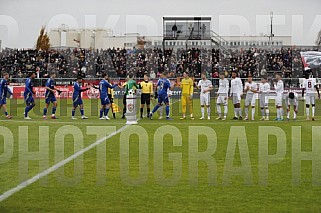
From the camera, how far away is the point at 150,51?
5734cm

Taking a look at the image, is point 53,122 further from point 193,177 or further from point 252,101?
point 193,177

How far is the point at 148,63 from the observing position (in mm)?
54156

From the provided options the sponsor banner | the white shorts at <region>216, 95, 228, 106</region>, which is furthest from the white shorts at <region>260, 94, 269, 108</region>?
the sponsor banner

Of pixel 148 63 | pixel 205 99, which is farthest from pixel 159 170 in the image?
pixel 148 63

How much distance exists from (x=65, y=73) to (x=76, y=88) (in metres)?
25.6

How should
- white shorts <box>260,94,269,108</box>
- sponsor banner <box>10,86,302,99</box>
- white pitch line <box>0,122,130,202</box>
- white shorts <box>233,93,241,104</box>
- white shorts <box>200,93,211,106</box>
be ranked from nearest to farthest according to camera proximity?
white pitch line <box>0,122,130,202</box> < white shorts <box>260,94,269,108</box> < white shorts <box>233,93,241,104</box> < white shorts <box>200,93,211,106</box> < sponsor banner <box>10,86,302,99</box>

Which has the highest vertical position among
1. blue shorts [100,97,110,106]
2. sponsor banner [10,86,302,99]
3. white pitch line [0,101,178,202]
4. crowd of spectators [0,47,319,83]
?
crowd of spectators [0,47,319,83]

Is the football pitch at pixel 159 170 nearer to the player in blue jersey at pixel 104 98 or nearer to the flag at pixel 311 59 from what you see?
the player in blue jersey at pixel 104 98

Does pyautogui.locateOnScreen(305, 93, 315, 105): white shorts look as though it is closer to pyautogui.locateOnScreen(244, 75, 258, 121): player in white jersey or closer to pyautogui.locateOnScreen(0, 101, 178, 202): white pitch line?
pyautogui.locateOnScreen(244, 75, 258, 121): player in white jersey

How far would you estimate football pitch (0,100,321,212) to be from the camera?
9.14 meters

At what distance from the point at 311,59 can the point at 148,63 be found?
14527 millimetres

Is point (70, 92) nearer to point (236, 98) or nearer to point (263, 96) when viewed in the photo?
point (236, 98)

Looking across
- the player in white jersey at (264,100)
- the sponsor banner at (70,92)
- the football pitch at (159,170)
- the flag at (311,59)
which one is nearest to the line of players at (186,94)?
the player in white jersey at (264,100)

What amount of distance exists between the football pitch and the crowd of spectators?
30821 mm
